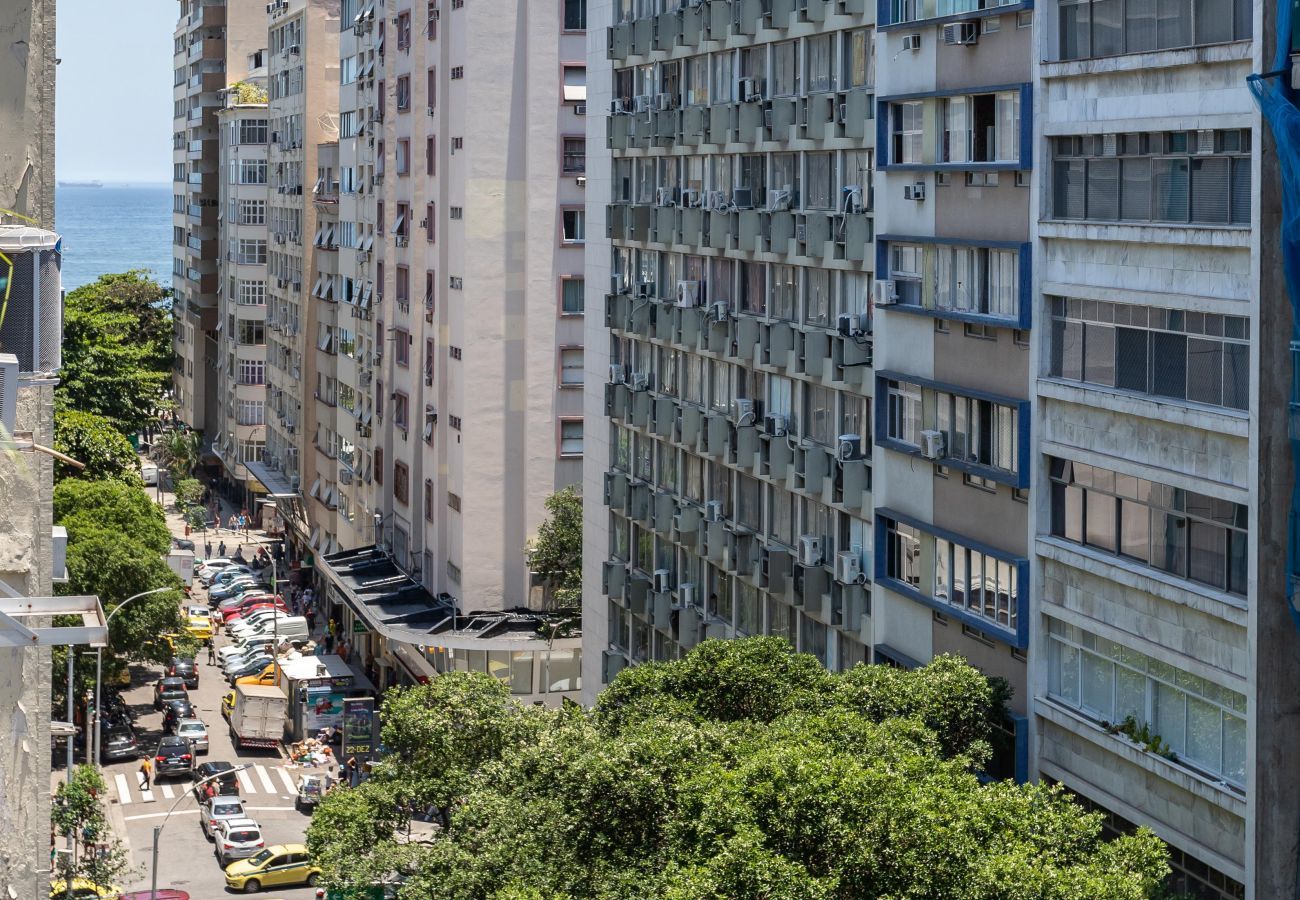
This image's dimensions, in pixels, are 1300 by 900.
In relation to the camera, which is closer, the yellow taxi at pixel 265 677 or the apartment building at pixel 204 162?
the yellow taxi at pixel 265 677

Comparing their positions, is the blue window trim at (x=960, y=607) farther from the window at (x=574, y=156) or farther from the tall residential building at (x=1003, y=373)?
the window at (x=574, y=156)

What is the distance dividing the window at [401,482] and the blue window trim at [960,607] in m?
45.4

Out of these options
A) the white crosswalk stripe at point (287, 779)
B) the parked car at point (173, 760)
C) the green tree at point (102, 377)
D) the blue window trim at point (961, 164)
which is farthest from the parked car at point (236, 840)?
the green tree at point (102, 377)

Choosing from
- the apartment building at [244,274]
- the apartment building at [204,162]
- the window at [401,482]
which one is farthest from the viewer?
the apartment building at [204,162]

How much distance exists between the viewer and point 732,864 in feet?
84.9

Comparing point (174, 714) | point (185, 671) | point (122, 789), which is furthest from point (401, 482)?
point (122, 789)

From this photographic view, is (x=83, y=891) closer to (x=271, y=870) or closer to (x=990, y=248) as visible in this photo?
(x=271, y=870)

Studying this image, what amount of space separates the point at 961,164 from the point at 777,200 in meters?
10.3

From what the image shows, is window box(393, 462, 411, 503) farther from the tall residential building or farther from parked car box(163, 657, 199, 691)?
the tall residential building

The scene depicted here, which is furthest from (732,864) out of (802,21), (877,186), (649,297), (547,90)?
(547,90)

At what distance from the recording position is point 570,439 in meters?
74.9

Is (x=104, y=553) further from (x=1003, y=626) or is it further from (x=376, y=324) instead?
(x=1003, y=626)

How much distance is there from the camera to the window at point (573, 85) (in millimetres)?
71625

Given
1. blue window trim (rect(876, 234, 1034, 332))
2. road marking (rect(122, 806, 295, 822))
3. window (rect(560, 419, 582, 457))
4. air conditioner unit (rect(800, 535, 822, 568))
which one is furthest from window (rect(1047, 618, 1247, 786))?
window (rect(560, 419, 582, 457))
